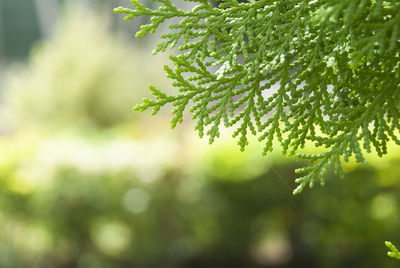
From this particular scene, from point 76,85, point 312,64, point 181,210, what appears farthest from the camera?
point 76,85

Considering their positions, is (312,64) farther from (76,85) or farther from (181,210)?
(76,85)

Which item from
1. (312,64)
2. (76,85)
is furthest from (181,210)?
(76,85)

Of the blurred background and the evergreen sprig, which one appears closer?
the evergreen sprig

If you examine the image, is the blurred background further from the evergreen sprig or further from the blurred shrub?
the blurred shrub

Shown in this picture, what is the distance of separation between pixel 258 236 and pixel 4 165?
3033mm

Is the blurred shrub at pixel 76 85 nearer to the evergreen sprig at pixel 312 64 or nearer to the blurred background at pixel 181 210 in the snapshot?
the blurred background at pixel 181 210

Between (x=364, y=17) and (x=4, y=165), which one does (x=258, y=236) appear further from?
(x=364, y=17)

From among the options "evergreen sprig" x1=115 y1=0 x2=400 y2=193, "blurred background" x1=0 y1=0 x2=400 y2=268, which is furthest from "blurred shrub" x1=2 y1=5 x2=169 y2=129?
"evergreen sprig" x1=115 y1=0 x2=400 y2=193

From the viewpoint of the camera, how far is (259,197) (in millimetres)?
5812

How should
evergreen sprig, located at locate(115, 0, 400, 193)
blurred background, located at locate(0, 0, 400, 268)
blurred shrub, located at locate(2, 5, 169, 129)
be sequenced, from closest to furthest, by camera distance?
evergreen sprig, located at locate(115, 0, 400, 193)
blurred background, located at locate(0, 0, 400, 268)
blurred shrub, located at locate(2, 5, 169, 129)

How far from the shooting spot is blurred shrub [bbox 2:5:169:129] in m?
16.2

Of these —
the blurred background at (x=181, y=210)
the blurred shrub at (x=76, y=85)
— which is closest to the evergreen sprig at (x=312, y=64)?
the blurred background at (x=181, y=210)

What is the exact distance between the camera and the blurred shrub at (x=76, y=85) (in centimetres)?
1622

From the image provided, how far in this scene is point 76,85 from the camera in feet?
53.3
